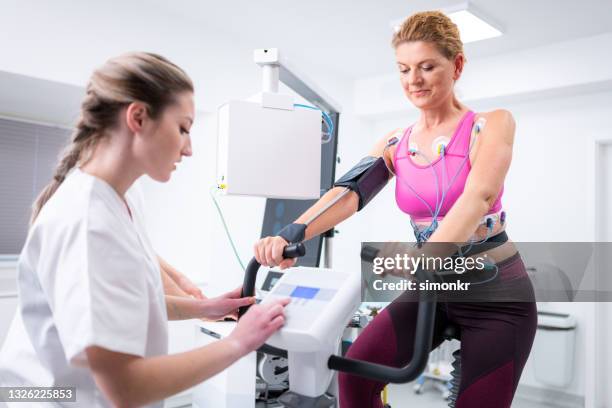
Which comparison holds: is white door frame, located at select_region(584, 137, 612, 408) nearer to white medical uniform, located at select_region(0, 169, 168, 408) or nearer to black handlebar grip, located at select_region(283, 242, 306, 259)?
black handlebar grip, located at select_region(283, 242, 306, 259)

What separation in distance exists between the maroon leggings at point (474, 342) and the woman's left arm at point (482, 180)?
8.8 inches

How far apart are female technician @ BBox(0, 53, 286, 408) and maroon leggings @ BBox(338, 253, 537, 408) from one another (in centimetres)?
48

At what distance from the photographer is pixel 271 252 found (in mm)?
1280

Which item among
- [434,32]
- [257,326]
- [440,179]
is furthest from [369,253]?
[434,32]

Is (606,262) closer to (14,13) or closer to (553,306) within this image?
(553,306)

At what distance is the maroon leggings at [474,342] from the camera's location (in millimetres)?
1277

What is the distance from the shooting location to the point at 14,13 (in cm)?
286

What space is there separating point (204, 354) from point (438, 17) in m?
1.00

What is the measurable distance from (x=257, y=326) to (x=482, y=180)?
0.62 meters

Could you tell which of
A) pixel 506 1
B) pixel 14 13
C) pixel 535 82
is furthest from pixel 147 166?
pixel 535 82

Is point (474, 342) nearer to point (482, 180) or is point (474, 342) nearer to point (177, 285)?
point (482, 180)

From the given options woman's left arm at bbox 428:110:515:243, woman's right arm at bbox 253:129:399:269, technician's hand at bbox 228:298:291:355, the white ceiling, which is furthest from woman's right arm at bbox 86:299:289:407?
the white ceiling

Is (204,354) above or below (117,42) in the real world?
below

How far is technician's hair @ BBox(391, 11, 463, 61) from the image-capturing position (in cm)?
134
